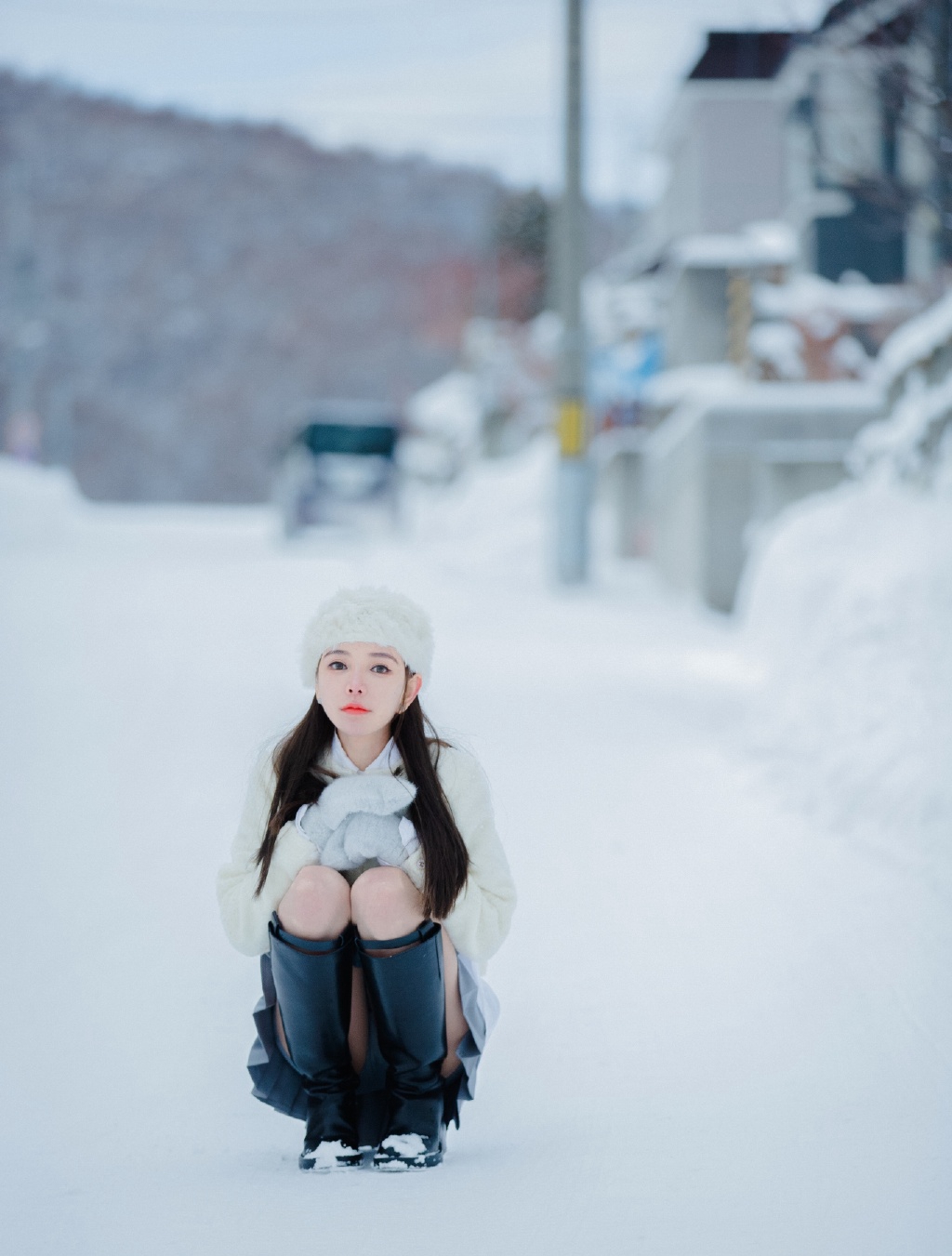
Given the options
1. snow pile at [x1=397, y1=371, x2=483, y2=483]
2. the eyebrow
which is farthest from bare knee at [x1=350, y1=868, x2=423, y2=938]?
snow pile at [x1=397, y1=371, x2=483, y2=483]

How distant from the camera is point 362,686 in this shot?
276 centimetres

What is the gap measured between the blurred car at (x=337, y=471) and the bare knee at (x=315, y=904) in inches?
811

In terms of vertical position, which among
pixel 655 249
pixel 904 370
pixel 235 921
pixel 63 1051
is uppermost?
pixel 655 249

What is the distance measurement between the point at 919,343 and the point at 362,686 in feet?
26.5

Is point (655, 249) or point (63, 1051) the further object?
point (655, 249)

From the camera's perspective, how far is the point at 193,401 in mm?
109562

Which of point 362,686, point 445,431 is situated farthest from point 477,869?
point 445,431

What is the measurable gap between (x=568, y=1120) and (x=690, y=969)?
3.55 ft

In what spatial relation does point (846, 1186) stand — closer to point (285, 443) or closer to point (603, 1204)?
point (603, 1204)

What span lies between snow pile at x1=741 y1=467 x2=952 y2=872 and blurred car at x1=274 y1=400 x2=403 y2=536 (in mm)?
15826

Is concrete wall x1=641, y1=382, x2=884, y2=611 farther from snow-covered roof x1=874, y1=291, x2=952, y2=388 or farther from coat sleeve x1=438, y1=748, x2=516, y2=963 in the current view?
coat sleeve x1=438, y1=748, x2=516, y2=963

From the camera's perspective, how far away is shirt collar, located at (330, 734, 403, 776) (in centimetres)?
284

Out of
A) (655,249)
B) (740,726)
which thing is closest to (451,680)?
(740,726)

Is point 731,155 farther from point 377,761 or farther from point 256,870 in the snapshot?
point 256,870
